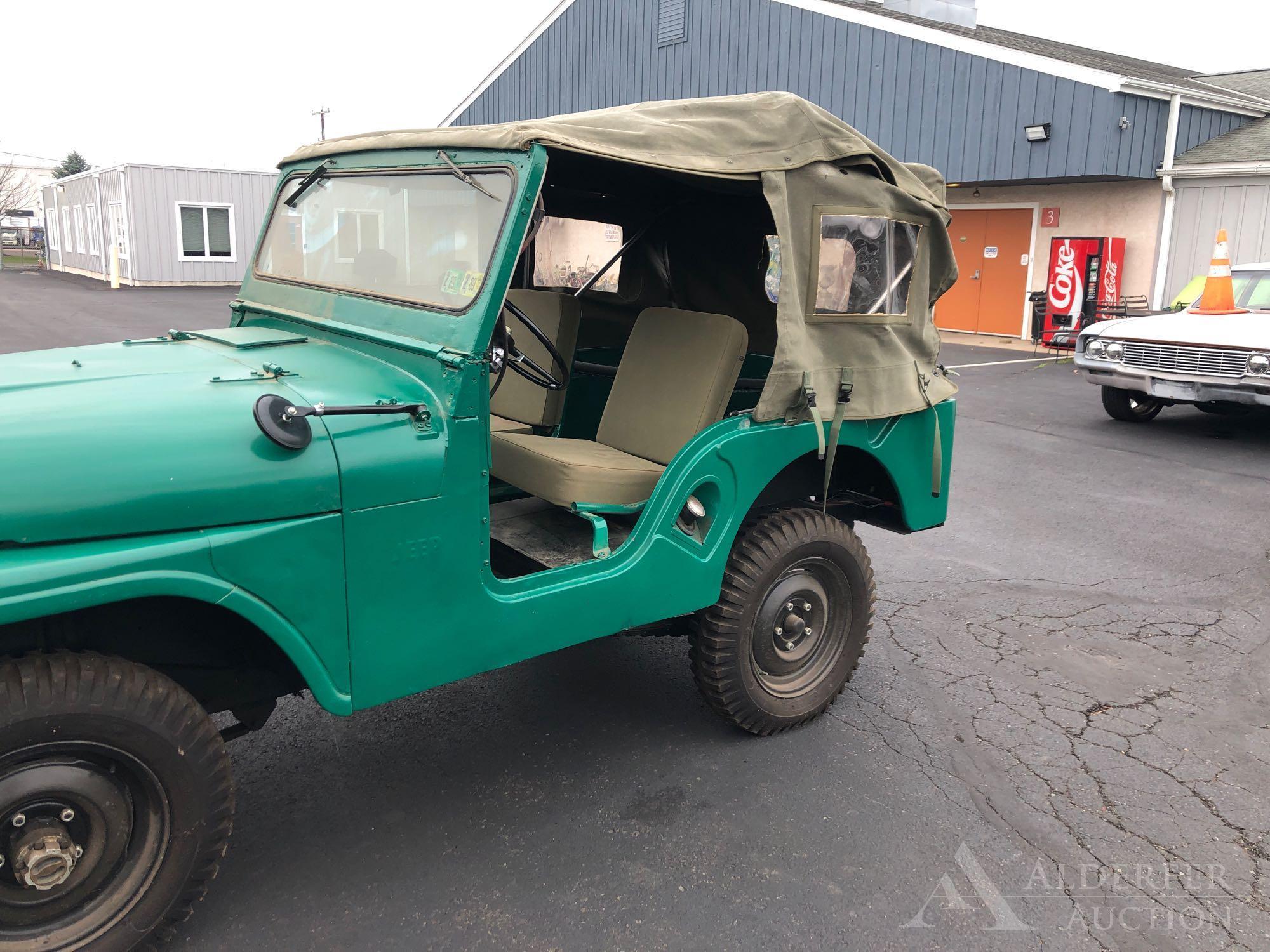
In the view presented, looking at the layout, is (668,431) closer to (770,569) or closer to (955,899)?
(770,569)

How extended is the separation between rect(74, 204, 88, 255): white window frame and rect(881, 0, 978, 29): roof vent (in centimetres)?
2614

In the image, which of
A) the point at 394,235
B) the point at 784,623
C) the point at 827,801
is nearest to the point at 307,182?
the point at 394,235

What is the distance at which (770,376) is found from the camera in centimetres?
320

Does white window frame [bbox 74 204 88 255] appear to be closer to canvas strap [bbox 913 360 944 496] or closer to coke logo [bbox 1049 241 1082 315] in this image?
coke logo [bbox 1049 241 1082 315]

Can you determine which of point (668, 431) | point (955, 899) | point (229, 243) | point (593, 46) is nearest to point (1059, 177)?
point (593, 46)

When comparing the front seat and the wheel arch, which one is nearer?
the wheel arch

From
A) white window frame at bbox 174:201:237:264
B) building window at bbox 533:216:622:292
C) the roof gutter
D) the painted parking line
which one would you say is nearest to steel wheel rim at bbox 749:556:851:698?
building window at bbox 533:216:622:292

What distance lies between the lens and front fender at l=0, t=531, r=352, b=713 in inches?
77.4

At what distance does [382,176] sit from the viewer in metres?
3.23

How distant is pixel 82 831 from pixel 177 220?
28.3 metres

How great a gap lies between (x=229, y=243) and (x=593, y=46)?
12778mm

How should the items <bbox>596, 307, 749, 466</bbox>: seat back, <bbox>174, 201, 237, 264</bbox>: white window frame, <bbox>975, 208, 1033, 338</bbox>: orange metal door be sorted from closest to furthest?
<bbox>596, 307, 749, 466</bbox>: seat back, <bbox>975, 208, 1033, 338</bbox>: orange metal door, <bbox>174, 201, 237, 264</bbox>: white window frame

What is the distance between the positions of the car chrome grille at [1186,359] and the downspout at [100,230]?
93.4ft

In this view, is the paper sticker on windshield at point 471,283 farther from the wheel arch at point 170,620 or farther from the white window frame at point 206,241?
the white window frame at point 206,241
